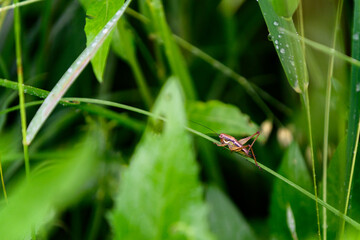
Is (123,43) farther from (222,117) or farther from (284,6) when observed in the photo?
(284,6)

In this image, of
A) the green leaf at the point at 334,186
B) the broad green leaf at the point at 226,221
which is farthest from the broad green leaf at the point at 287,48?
the broad green leaf at the point at 226,221

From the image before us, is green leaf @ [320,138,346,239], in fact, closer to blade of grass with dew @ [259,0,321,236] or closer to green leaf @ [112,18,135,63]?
blade of grass with dew @ [259,0,321,236]

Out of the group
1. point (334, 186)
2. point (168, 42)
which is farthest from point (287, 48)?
point (168, 42)

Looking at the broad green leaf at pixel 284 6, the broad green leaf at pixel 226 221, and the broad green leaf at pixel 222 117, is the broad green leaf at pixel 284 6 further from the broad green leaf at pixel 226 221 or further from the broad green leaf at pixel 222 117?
the broad green leaf at pixel 226 221

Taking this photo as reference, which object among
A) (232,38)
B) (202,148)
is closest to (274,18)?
(202,148)

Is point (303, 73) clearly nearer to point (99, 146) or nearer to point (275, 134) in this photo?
point (99, 146)
